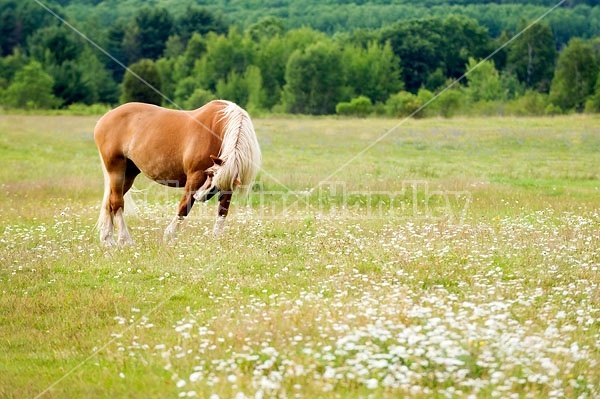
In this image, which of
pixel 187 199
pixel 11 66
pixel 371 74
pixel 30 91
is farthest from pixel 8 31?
pixel 187 199

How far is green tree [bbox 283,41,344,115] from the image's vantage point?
85.1 metres

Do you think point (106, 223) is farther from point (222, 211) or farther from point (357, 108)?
point (357, 108)

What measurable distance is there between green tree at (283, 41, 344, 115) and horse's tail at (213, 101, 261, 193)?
72.5 metres

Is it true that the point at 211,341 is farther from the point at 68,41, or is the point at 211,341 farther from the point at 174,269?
the point at 68,41

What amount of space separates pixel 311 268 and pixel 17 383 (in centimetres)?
445

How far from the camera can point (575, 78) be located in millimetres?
73625

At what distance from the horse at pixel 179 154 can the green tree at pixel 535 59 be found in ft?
306

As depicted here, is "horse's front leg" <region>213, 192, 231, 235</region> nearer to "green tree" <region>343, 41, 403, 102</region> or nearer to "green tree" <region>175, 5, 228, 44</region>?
"green tree" <region>343, 41, 403, 102</region>

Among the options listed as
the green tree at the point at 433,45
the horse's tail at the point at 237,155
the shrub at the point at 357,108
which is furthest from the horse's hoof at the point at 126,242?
the green tree at the point at 433,45

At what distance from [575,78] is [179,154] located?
6835 centimetres

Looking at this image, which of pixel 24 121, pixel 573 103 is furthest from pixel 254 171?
pixel 573 103

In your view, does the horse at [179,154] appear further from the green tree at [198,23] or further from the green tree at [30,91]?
the green tree at [198,23]

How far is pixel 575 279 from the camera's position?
9.08 meters

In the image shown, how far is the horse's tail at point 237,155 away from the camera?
458 inches
